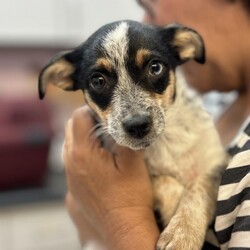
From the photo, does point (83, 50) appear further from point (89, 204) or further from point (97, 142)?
point (89, 204)

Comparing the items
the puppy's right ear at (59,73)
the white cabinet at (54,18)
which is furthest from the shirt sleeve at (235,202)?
the white cabinet at (54,18)

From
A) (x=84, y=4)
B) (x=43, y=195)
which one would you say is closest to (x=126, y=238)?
(x=43, y=195)

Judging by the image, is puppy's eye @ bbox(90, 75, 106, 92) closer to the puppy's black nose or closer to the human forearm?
the puppy's black nose

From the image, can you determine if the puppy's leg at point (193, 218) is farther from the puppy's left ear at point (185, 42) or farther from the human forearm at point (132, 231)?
the puppy's left ear at point (185, 42)

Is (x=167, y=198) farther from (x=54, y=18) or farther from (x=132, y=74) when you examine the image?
(x=54, y=18)

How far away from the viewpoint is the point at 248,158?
1.07 m

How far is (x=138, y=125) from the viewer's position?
1.17 metres

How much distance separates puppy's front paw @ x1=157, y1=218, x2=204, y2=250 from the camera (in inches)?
44.9

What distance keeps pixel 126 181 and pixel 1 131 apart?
1.60m

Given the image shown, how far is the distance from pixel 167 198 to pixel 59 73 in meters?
0.47

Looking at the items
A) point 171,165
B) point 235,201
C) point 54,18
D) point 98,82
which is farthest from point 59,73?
point 54,18

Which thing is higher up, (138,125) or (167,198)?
(138,125)

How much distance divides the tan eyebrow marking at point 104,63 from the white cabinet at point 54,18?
77.7 inches

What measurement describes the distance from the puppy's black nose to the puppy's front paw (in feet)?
0.77
